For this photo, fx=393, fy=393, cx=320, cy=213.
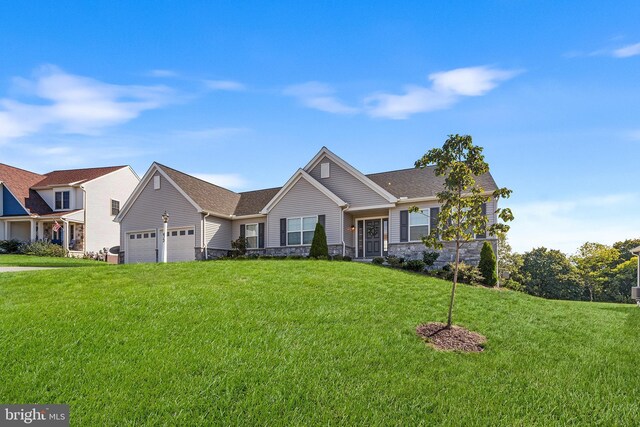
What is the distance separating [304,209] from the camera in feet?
66.7

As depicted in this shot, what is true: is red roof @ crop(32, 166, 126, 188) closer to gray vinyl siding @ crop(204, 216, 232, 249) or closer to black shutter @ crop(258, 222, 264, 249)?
gray vinyl siding @ crop(204, 216, 232, 249)

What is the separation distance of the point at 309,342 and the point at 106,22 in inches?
423

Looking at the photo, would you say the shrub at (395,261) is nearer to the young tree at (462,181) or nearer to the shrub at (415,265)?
the shrub at (415,265)

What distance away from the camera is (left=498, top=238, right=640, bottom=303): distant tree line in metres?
35.7

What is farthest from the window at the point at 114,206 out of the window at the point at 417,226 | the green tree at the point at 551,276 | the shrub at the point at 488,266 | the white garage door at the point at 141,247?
the green tree at the point at 551,276

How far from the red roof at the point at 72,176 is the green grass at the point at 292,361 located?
82.4 feet

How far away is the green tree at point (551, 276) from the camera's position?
36.8 m

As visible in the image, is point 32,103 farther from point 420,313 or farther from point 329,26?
point 420,313

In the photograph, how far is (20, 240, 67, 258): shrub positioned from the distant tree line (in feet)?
115

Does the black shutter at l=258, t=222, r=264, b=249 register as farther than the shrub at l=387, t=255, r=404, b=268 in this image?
Yes

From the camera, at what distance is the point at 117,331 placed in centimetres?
595

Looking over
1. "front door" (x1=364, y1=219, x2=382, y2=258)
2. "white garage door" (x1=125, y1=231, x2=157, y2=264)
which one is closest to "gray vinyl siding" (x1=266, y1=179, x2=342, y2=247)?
"front door" (x1=364, y1=219, x2=382, y2=258)

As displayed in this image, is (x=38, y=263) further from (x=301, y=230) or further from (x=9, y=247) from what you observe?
A: (x=301, y=230)

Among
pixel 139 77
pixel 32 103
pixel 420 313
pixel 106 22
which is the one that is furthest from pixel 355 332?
pixel 32 103
